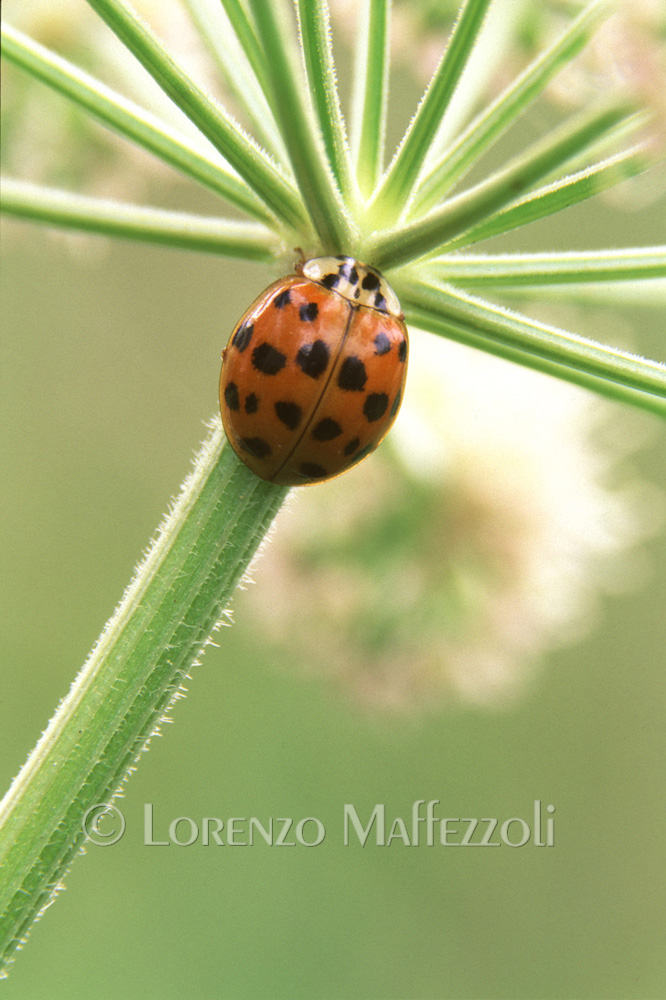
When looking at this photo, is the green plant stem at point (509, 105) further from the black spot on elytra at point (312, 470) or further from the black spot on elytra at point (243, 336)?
the black spot on elytra at point (312, 470)

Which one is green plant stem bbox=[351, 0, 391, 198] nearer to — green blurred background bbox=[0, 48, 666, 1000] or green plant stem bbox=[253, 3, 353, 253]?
green plant stem bbox=[253, 3, 353, 253]

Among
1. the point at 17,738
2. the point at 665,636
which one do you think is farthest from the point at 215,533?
the point at 665,636

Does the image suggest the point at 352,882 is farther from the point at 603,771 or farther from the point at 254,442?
the point at 254,442

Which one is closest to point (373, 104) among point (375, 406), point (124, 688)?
point (375, 406)

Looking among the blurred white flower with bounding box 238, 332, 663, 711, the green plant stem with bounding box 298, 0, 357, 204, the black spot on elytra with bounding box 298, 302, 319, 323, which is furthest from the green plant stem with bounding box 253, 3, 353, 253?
the blurred white flower with bounding box 238, 332, 663, 711
